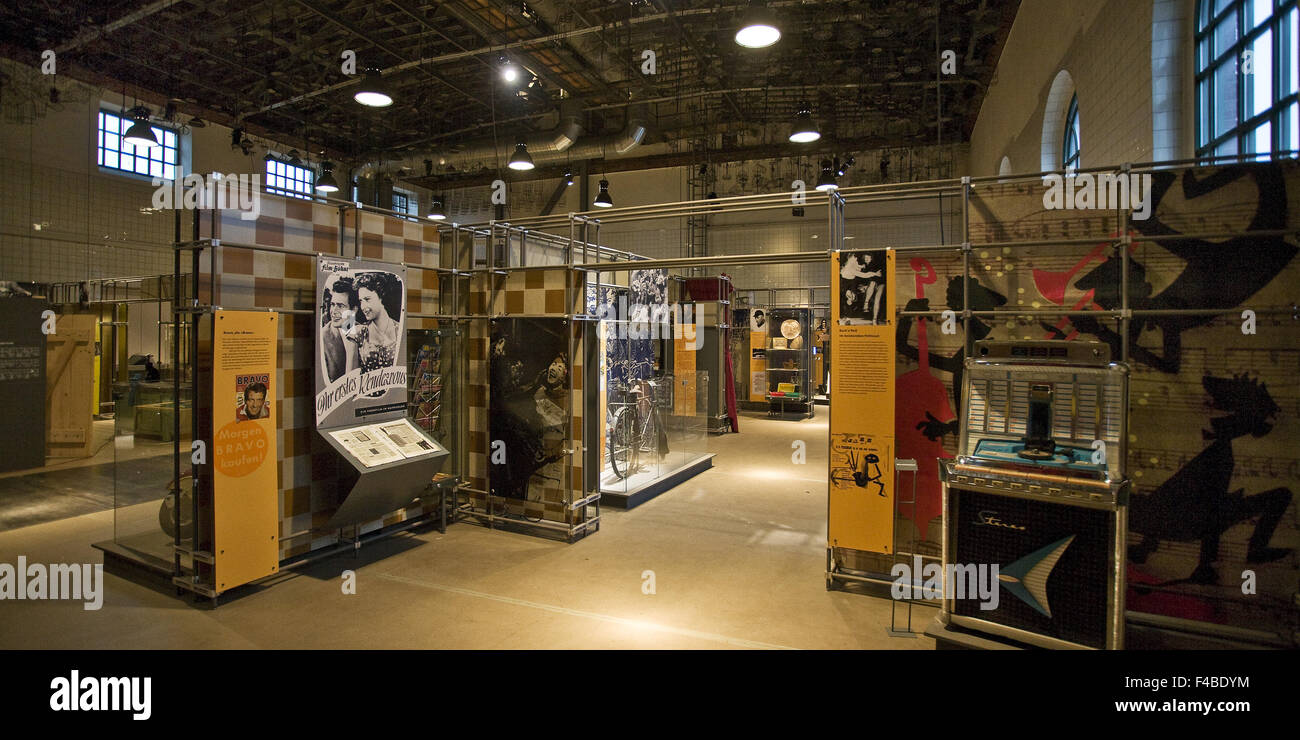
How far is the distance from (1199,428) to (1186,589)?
36.4 inches

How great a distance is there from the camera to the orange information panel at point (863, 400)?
4.09 metres

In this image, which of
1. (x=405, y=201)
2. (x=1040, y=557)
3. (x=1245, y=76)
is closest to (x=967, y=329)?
(x=1040, y=557)

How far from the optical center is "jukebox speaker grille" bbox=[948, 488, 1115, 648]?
2.98 metres

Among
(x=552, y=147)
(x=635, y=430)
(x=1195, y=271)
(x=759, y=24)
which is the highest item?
(x=552, y=147)

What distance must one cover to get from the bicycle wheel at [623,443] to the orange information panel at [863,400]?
308cm

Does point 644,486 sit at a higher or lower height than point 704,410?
lower

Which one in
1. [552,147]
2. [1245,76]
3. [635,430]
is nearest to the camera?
[1245,76]

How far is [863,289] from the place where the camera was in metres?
4.13

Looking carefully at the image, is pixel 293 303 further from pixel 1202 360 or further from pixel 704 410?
pixel 1202 360

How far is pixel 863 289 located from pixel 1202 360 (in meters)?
1.88

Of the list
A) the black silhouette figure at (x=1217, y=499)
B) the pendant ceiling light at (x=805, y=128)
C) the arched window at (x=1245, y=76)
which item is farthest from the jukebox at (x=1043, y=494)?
the pendant ceiling light at (x=805, y=128)

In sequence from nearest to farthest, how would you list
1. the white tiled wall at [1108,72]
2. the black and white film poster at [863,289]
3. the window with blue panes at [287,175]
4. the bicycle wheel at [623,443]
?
the black and white film poster at [863,289]
the white tiled wall at [1108,72]
the bicycle wheel at [623,443]
the window with blue panes at [287,175]

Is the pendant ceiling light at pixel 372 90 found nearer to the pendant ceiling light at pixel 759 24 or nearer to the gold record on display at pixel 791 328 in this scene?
the pendant ceiling light at pixel 759 24

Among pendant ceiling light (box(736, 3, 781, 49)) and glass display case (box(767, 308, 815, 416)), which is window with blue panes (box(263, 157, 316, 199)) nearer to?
glass display case (box(767, 308, 815, 416))
